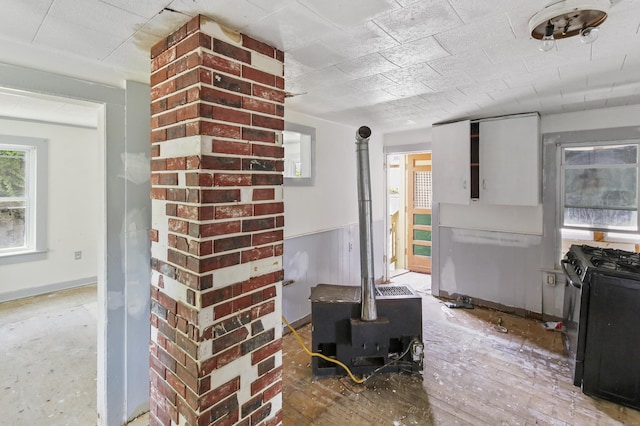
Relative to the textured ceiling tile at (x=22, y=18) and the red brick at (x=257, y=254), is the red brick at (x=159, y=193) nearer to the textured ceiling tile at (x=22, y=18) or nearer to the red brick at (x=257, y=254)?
the red brick at (x=257, y=254)

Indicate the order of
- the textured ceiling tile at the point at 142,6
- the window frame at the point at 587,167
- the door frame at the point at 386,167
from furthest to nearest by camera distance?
the door frame at the point at 386,167 < the window frame at the point at 587,167 < the textured ceiling tile at the point at 142,6

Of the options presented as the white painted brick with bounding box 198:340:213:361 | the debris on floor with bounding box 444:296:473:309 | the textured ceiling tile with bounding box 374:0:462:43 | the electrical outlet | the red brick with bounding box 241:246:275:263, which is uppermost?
the textured ceiling tile with bounding box 374:0:462:43

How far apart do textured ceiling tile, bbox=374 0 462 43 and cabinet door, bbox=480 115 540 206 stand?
89.3 inches

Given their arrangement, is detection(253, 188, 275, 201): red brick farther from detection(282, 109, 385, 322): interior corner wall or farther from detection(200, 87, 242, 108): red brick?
detection(282, 109, 385, 322): interior corner wall

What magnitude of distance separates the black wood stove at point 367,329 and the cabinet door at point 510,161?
1677mm

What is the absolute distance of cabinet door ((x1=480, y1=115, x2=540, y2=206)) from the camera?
311 centimetres

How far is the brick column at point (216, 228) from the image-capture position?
1304mm

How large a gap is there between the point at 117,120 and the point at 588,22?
252cm

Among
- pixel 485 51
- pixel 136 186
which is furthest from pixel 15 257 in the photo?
pixel 485 51

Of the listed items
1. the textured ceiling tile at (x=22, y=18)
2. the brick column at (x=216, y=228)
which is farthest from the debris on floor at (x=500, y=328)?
the textured ceiling tile at (x=22, y=18)

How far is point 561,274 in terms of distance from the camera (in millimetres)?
3266

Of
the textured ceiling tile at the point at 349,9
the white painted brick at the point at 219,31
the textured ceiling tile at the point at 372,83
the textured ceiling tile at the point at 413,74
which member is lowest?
the white painted brick at the point at 219,31

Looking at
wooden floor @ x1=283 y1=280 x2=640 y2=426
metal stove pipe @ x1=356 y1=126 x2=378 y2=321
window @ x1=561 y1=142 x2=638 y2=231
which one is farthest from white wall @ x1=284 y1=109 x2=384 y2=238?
window @ x1=561 y1=142 x2=638 y2=231

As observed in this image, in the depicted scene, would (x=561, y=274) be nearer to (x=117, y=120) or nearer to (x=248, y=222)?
(x=248, y=222)
